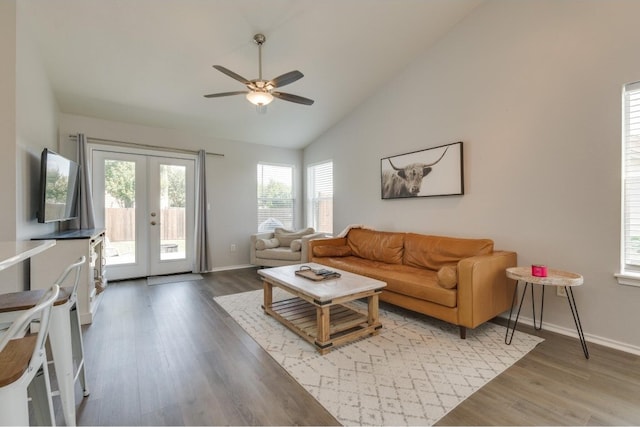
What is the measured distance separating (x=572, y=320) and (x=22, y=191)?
5136mm

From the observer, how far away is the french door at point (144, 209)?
4414mm

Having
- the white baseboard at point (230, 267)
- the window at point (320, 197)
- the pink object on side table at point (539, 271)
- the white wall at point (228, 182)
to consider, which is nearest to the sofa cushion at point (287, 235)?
the window at point (320, 197)

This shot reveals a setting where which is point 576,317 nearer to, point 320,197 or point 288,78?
point 288,78

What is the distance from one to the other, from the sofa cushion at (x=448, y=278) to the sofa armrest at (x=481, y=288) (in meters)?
0.05

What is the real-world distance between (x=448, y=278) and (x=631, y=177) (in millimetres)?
1655

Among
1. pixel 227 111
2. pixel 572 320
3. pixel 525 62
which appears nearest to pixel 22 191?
pixel 227 111

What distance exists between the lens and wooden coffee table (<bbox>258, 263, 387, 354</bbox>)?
229 cm

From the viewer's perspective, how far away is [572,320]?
2.56 m

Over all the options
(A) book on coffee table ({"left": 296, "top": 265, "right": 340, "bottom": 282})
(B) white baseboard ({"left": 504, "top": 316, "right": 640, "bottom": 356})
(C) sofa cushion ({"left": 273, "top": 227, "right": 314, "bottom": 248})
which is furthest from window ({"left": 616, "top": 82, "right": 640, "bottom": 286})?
(C) sofa cushion ({"left": 273, "top": 227, "right": 314, "bottom": 248})

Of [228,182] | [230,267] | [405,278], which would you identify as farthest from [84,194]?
[405,278]

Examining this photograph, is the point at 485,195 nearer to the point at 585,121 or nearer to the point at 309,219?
the point at 585,121

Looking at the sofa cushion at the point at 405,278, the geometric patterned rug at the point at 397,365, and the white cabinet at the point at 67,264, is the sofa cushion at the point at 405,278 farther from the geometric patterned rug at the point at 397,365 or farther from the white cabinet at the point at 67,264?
the white cabinet at the point at 67,264

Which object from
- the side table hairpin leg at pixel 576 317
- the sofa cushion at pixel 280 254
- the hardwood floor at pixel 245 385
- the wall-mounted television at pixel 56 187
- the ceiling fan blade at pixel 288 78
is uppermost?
the ceiling fan blade at pixel 288 78

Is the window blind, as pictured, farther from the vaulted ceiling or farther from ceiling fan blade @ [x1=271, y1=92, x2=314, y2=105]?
ceiling fan blade @ [x1=271, y1=92, x2=314, y2=105]
